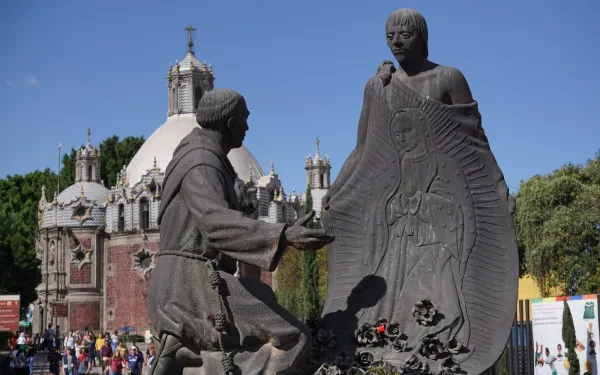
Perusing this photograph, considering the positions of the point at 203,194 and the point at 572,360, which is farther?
the point at 572,360

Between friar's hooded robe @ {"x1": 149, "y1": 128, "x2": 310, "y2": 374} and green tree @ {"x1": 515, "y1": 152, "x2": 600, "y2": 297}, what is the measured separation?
107 feet

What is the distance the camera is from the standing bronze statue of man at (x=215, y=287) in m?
5.63

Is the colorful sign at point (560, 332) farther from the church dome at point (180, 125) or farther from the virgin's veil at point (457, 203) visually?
the church dome at point (180, 125)

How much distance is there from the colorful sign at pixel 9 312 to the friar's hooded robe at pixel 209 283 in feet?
59.2

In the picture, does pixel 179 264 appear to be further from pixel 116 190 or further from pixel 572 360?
pixel 116 190

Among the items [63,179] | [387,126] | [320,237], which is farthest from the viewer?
[63,179]

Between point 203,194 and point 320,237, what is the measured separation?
0.73m

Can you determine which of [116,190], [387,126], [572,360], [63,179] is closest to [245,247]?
[387,126]

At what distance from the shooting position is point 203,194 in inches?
227

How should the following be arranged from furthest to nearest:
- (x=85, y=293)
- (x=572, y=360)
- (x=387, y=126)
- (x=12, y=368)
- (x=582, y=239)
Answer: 1. (x=85, y=293)
2. (x=582, y=239)
3. (x=12, y=368)
4. (x=572, y=360)
5. (x=387, y=126)

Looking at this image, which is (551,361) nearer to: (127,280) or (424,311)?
(424,311)

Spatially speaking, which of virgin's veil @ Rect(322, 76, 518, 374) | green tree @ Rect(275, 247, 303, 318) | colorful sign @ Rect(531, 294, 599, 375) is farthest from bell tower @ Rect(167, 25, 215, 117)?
virgin's veil @ Rect(322, 76, 518, 374)

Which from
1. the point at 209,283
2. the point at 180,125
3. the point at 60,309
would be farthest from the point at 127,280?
the point at 209,283

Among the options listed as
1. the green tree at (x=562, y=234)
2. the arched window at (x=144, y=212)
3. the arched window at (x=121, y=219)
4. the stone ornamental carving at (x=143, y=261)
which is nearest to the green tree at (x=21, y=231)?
the arched window at (x=121, y=219)
